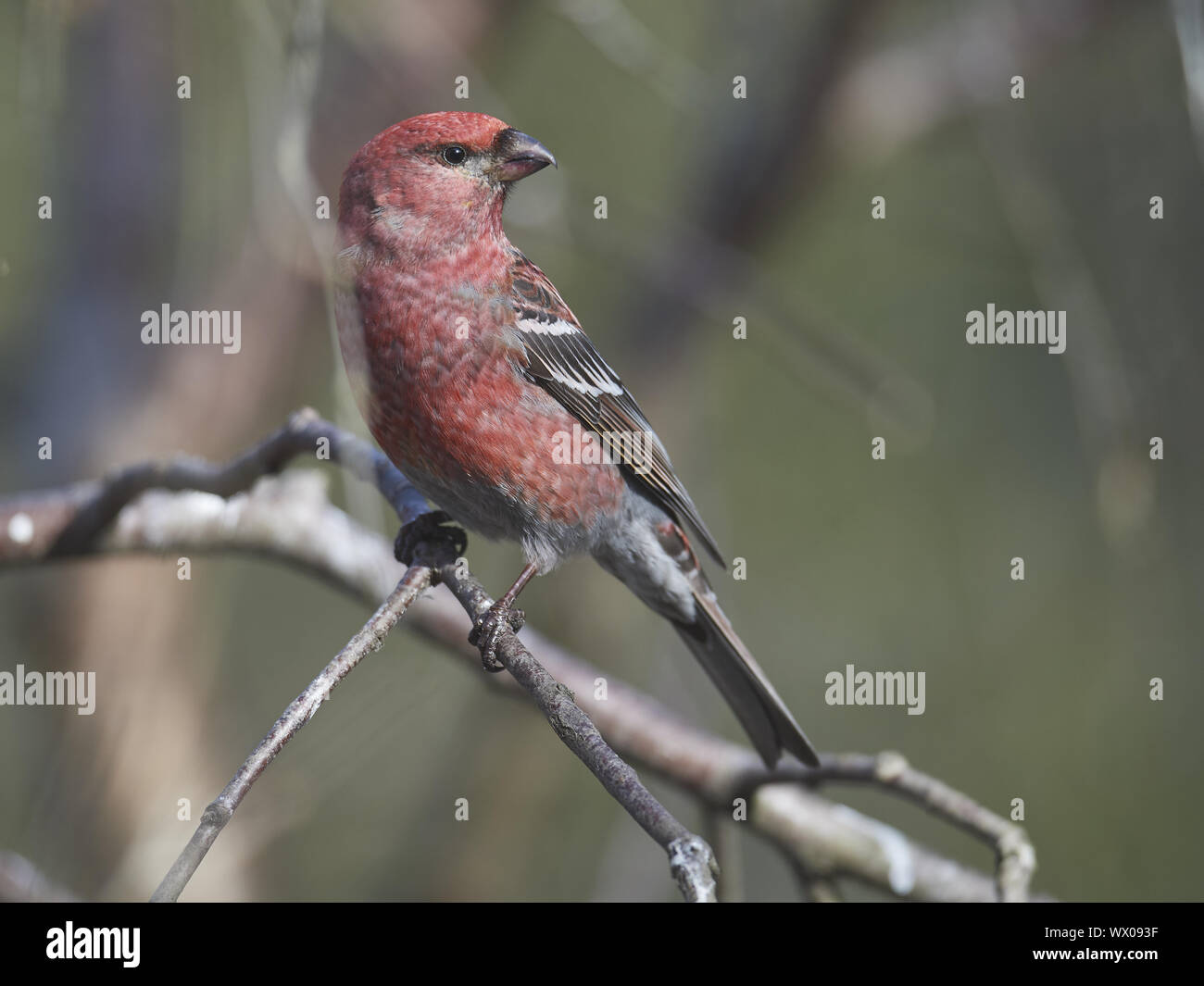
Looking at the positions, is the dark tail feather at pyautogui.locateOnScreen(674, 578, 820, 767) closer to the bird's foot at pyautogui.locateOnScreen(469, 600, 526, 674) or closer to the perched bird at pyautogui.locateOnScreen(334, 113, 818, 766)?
the perched bird at pyautogui.locateOnScreen(334, 113, 818, 766)

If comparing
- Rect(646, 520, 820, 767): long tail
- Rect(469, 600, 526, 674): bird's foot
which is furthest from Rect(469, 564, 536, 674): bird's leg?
Rect(646, 520, 820, 767): long tail

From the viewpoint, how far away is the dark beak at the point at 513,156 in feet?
9.68

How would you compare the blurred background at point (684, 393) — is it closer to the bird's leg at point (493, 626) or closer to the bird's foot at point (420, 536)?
the bird's foot at point (420, 536)

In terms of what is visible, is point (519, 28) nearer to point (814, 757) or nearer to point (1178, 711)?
point (814, 757)

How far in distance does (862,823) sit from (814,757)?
0.39 m

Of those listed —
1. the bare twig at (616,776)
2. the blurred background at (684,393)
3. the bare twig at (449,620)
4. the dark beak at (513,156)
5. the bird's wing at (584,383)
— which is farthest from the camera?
the blurred background at (684,393)

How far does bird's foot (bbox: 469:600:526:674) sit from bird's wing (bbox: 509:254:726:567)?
1.83ft

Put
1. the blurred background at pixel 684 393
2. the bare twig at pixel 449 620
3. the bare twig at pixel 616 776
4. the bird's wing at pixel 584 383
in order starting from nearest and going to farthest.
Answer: the bare twig at pixel 616 776
the bare twig at pixel 449 620
the bird's wing at pixel 584 383
the blurred background at pixel 684 393

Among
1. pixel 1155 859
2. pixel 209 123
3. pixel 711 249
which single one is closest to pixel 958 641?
pixel 1155 859

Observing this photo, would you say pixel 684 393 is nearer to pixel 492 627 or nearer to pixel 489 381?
pixel 489 381

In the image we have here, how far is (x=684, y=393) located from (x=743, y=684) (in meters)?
2.55

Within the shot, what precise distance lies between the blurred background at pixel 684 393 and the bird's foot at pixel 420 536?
0.52 feet

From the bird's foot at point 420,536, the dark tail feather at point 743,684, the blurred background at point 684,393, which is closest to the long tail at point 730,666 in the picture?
the dark tail feather at point 743,684

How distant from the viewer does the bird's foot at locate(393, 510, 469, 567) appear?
3.24 m
